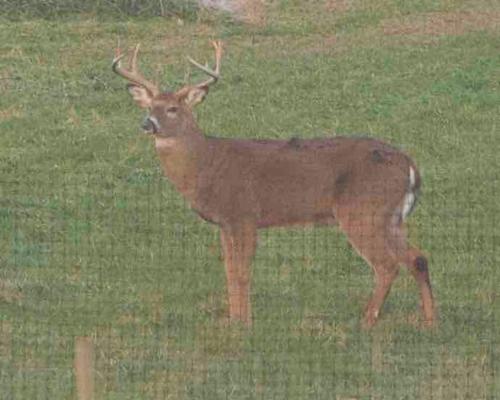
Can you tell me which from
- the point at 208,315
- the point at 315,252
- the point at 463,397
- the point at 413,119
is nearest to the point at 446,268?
the point at 315,252

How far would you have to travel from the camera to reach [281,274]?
13.8 m

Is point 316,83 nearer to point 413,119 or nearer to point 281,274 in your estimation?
point 413,119

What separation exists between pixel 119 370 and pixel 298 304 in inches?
87.8

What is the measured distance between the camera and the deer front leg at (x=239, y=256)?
12.5 metres

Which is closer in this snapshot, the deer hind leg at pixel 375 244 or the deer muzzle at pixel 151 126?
the deer hind leg at pixel 375 244

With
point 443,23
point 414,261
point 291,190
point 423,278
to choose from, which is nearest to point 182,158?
point 291,190

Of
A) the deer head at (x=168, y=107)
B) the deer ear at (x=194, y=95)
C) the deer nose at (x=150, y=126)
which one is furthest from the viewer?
the deer ear at (x=194, y=95)

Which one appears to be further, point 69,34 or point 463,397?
point 69,34

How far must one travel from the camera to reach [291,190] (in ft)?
42.0

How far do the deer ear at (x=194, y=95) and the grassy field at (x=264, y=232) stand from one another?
1.26 metres

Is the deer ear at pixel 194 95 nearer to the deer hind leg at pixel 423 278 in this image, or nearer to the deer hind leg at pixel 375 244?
the deer hind leg at pixel 375 244

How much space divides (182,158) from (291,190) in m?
0.77

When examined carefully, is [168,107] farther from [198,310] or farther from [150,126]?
[198,310]

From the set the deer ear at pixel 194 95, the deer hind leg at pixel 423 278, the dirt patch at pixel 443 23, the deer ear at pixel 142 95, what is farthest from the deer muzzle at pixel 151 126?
the dirt patch at pixel 443 23
